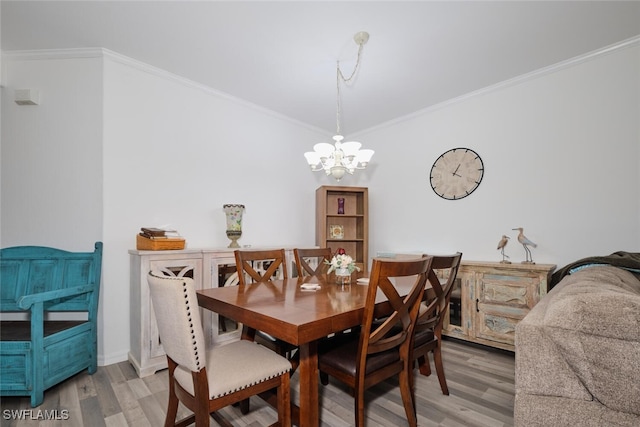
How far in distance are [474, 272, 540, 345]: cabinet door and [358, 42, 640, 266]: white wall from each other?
393 millimetres

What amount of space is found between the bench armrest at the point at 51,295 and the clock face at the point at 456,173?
11.6 ft

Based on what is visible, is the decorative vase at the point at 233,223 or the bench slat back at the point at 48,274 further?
the decorative vase at the point at 233,223

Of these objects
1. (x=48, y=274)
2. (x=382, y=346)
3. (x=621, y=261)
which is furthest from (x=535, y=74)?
(x=48, y=274)

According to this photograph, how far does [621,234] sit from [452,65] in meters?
2.01

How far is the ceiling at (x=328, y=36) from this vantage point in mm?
2037

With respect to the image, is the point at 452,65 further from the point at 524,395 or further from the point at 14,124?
the point at 14,124

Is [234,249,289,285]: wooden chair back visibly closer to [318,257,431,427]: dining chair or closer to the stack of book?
the stack of book

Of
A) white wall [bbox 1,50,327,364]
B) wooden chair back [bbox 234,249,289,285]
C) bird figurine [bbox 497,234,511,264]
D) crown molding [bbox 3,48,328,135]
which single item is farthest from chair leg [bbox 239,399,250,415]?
crown molding [bbox 3,48,328,135]

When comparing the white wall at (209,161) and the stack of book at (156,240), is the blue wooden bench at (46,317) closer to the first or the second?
the white wall at (209,161)

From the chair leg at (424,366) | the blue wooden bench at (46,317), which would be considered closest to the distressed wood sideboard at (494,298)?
the chair leg at (424,366)

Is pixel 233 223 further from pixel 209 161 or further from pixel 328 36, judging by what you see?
pixel 328 36

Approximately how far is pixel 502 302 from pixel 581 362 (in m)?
1.87

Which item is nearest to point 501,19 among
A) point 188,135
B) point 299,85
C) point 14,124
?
point 299,85

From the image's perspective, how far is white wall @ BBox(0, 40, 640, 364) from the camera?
2.48 m
